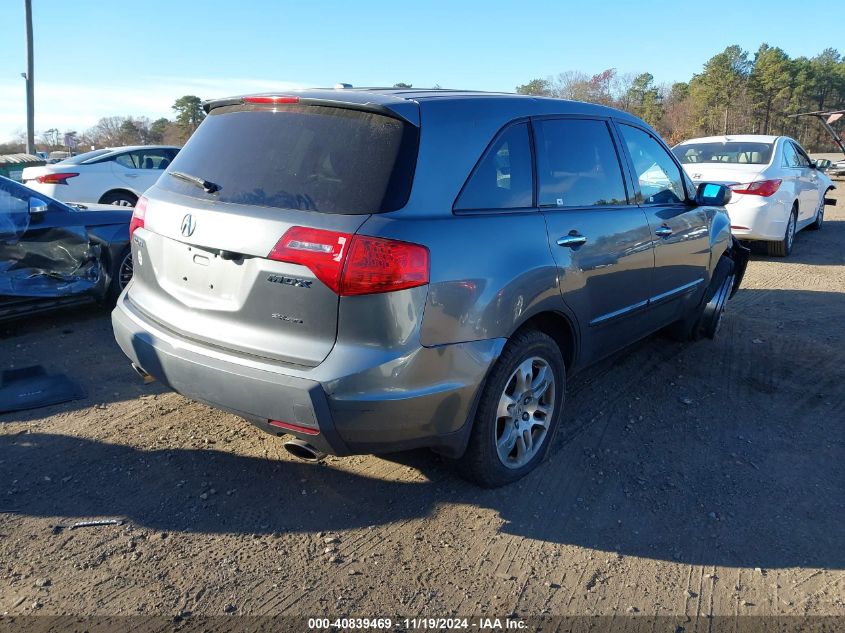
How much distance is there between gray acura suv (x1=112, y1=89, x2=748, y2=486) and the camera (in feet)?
8.54

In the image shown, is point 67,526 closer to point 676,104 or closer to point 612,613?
point 612,613

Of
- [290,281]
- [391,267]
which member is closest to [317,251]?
[290,281]

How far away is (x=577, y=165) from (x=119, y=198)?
10.5 metres

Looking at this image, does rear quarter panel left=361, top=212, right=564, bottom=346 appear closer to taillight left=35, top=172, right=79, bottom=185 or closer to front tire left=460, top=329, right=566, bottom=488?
front tire left=460, top=329, right=566, bottom=488

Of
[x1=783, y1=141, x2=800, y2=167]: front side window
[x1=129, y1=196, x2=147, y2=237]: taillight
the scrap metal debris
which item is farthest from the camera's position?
[x1=783, y1=141, x2=800, y2=167]: front side window

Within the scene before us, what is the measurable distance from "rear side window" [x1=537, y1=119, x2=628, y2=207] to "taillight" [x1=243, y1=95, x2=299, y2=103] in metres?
1.25

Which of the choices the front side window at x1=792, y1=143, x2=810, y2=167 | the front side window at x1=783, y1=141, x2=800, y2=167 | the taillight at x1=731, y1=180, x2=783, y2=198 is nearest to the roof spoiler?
the taillight at x1=731, y1=180, x2=783, y2=198

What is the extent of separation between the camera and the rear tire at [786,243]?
31.1 feet

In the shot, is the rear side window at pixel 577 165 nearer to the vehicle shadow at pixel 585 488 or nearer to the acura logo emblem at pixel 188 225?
the vehicle shadow at pixel 585 488

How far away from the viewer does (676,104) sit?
5869 centimetres

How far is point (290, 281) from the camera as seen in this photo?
8.68ft

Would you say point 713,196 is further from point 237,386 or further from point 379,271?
point 237,386

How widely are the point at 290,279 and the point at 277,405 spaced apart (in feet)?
1.64

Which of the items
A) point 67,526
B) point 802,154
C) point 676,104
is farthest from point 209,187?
point 676,104
